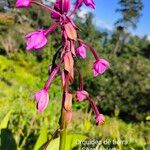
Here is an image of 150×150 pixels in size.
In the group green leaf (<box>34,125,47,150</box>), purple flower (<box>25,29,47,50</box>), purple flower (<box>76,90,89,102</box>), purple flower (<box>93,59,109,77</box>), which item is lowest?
green leaf (<box>34,125,47,150</box>)

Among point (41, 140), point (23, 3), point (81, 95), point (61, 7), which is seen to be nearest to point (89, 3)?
point (61, 7)

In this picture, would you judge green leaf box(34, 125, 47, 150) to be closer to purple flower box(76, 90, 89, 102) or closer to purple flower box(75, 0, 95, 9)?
purple flower box(76, 90, 89, 102)

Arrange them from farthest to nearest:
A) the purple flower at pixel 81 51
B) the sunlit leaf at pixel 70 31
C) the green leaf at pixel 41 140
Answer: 1. the green leaf at pixel 41 140
2. the purple flower at pixel 81 51
3. the sunlit leaf at pixel 70 31

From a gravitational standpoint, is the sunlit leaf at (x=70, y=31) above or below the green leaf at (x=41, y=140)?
above

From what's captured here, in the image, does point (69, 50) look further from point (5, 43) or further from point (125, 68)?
point (125, 68)

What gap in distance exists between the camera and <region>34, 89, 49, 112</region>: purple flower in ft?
6.48

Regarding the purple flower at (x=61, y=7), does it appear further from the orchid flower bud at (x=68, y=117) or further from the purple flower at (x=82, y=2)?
the orchid flower bud at (x=68, y=117)

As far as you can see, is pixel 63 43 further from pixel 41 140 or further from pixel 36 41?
pixel 41 140

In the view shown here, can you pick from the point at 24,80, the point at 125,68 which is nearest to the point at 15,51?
the point at 24,80

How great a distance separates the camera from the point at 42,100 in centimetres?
197

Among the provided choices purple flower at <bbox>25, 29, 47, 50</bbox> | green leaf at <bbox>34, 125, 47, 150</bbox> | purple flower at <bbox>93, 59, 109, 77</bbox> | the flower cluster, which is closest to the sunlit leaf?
the flower cluster

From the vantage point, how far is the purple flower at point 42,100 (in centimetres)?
198

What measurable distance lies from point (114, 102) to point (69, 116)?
62.2 meters

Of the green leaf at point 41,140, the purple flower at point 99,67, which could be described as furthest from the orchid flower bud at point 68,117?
the green leaf at point 41,140
